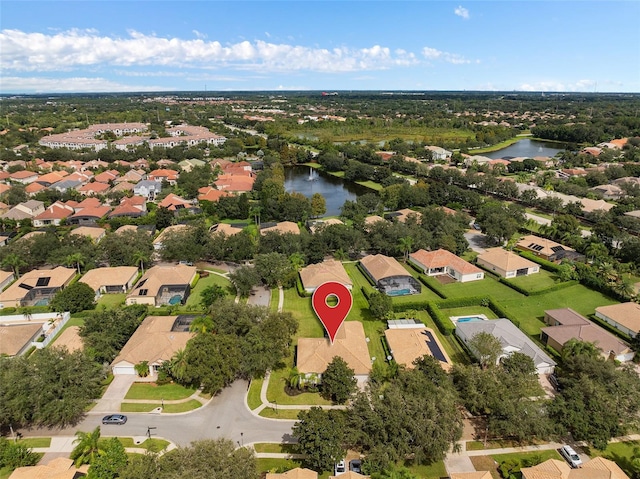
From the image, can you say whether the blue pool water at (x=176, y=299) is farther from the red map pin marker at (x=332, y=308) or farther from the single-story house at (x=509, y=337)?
the single-story house at (x=509, y=337)

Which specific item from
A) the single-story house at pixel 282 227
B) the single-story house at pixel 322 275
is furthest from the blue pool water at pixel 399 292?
the single-story house at pixel 282 227

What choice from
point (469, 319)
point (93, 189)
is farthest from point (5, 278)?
point (469, 319)

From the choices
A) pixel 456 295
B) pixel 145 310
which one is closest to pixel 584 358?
pixel 456 295

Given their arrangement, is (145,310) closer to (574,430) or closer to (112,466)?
(112,466)

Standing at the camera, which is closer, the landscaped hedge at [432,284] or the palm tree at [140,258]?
the landscaped hedge at [432,284]

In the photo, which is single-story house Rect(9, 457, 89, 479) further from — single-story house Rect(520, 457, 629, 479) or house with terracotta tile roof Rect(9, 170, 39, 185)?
house with terracotta tile roof Rect(9, 170, 39, 185)

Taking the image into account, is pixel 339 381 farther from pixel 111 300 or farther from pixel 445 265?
pixel 111 300
